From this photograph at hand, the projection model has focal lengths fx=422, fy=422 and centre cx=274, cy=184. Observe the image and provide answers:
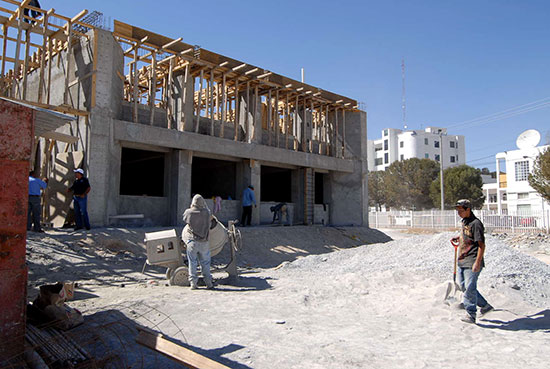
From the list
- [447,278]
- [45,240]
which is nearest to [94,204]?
[45,240]

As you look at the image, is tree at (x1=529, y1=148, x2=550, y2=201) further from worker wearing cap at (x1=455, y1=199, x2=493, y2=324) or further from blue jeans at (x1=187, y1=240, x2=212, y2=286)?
blue jeans at (x1=187, y1=240, x2=212, y2=286)

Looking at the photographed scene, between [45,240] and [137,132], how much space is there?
18.1ft

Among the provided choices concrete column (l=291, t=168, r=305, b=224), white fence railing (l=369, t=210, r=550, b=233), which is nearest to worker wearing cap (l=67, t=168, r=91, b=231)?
concrete column (l=291, t=168, r=305, b=224)

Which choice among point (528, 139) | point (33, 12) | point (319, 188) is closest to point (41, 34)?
point (33, 12)

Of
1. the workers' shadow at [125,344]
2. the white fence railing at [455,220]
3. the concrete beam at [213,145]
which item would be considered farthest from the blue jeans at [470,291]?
the white fence railing at [455,220]

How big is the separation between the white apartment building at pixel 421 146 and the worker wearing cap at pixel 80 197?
69.2 meters

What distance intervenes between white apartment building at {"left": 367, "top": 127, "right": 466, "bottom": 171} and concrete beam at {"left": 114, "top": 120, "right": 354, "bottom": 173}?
186 feet

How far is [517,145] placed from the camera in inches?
1721

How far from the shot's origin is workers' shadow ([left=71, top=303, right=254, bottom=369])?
4.32 meters

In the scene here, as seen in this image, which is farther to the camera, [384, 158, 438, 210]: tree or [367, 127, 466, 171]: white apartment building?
[367, 127, 466, 171]: white apartment building

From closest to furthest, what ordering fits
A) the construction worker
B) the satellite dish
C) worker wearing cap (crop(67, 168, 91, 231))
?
worker wearing cap (crop(67, 168, 91, 231)) → the construction worker → the satellite dish

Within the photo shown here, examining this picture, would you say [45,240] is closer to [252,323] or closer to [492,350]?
[252,323]

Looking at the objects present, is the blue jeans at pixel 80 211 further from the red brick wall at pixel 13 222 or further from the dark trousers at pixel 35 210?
the red brick wall at pixel 13 222

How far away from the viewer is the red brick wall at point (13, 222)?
3904 mm
